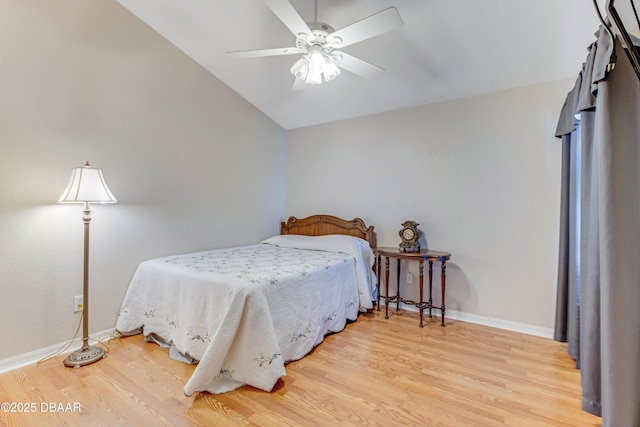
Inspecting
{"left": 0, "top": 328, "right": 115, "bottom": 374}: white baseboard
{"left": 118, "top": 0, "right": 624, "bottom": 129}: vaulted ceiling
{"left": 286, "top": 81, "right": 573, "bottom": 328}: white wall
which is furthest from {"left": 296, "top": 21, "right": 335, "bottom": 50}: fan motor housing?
{"left": 0, "top": 328, "right": 115, "bottom": 374}: white baseboard

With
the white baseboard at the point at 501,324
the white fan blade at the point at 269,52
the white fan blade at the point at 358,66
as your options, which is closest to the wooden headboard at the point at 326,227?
the white baseboard at the point at 501,324

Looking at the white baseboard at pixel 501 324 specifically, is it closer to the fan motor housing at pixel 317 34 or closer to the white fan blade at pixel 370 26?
the white fan blade at pixel 370 26

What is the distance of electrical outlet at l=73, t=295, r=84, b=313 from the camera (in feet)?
7.78

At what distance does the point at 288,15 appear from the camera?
171 cm

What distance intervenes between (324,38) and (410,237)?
2083 mm

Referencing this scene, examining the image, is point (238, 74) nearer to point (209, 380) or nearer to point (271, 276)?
point (271, 276)

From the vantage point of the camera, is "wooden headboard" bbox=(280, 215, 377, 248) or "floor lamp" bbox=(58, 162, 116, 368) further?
"wooden headboard" bbox=(280, 215, 377, 248)

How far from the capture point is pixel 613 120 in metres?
1.46

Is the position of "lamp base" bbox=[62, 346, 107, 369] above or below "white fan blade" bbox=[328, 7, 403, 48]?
below

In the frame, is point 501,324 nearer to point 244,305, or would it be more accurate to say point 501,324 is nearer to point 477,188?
point 477,188

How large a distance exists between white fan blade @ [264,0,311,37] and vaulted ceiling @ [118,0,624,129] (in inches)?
25.3

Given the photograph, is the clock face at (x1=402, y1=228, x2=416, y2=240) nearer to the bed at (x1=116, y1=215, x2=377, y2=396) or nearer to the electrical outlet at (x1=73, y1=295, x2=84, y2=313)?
the bed at (x1=116, y1=215, x2=377, y2=396)

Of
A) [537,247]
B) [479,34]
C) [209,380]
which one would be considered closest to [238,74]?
[479,34]

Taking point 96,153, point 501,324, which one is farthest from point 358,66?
point 501,324
